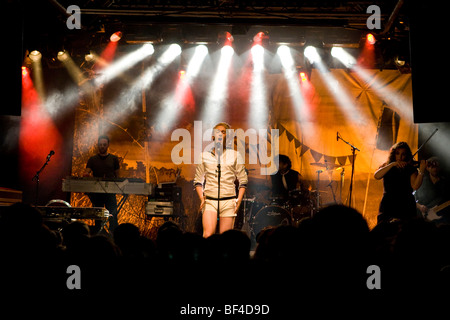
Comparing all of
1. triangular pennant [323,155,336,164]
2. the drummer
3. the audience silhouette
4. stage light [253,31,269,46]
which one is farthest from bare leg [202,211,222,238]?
triangular pennant [323,155,336,164]

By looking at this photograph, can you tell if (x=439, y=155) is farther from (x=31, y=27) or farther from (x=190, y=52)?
(x=31, y=27)

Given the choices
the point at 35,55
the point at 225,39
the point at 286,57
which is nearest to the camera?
the point at 225,39

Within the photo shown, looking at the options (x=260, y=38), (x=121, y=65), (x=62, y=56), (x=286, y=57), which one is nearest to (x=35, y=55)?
(x=62, y=56)

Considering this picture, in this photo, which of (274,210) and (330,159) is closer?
(274,210)

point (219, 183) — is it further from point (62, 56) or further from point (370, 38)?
point (62, 56)

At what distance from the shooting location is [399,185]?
17.6 feet

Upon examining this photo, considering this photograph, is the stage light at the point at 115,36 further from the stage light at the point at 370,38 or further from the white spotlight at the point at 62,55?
the stage light at the point at 370,38

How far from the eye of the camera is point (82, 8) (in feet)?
25.2

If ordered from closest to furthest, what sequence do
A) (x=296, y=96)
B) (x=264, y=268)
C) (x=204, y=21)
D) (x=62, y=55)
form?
(x=264, y=268), (x=204, y=21), (x=62, y=55), (x=296, y=96)

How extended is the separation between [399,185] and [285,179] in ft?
14.7

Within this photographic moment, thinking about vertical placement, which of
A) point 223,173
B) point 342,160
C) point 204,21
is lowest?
point 223,173

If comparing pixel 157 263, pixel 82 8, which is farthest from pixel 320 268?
pixel 82 8

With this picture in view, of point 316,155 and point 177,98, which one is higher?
point 177,98

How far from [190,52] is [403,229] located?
891 cm
